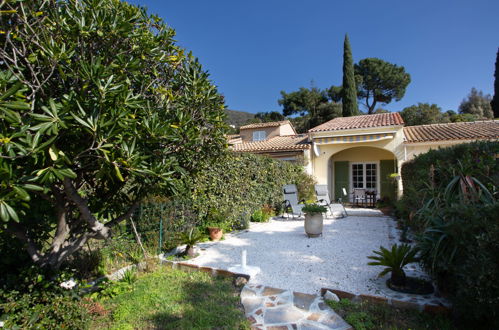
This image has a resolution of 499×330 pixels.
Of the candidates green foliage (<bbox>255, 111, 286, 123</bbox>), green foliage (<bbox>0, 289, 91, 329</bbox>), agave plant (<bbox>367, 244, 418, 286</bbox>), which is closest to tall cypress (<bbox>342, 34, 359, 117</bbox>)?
green foliage (<bbox>255, 111, 286, 123</bbox>)

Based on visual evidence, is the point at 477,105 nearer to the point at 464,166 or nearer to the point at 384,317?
the point at 464,166

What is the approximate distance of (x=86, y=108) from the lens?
9.62ft

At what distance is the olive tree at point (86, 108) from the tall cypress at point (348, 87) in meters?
35.4

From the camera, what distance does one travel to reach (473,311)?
11.2 feet

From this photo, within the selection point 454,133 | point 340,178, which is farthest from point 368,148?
point 454,133

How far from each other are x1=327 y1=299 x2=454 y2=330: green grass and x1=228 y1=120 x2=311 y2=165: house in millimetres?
9835

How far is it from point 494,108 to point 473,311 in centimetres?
3881

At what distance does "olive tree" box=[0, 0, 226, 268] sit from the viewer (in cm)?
251

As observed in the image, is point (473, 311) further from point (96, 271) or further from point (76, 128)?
point (96, 271)

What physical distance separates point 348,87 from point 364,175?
19577 millimetres

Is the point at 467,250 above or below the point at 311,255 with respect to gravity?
above

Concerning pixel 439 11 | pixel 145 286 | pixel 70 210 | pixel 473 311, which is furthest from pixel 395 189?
pixel 70 210

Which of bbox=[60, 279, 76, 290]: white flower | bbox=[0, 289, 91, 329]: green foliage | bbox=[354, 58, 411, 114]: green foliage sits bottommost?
bbox=[0, 289, 91, 329]: green foliage

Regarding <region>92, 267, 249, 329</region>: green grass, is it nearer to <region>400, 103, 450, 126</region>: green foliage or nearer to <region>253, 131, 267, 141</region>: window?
<region>253, 131, 267, 141</region>: window
